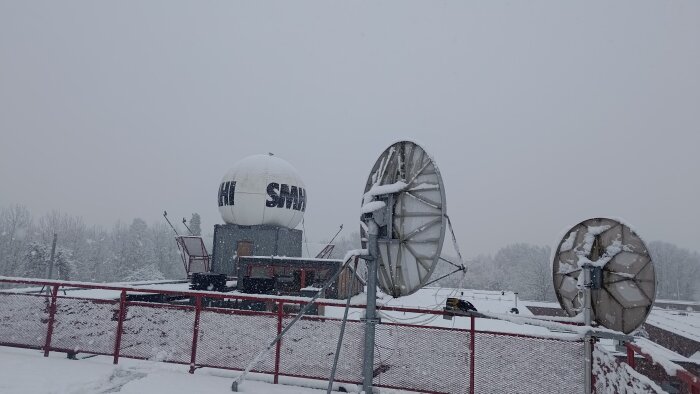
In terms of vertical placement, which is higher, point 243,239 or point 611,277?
point 243,239

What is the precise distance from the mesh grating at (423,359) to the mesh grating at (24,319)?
6908 mm

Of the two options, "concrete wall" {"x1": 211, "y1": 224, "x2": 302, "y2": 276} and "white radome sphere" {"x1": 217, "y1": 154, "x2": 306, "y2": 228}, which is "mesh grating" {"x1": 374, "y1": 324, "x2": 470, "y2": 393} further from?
"white radome sphere" {"x1": 217, "y1": 154, "x2": 306, "y2": 228}

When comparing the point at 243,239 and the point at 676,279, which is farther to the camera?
the point at 676,279

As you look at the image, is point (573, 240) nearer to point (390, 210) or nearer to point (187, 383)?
point (390, 210)

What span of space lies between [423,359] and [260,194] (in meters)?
20.6

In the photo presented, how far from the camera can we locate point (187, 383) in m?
6.82

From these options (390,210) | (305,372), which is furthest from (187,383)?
(390,210)

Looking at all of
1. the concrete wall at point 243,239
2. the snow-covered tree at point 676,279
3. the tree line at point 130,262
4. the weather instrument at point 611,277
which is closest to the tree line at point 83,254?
the tree line at point 130,262

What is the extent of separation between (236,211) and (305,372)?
20410 mm

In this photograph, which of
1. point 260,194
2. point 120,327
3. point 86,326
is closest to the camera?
point 120,327

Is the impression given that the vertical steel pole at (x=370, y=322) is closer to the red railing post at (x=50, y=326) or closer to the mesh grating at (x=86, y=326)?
the mesh grating at (x=86, y=326)

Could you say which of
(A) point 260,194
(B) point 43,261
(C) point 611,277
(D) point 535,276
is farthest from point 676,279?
(B) point 43,261

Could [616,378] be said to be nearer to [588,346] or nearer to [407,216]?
[588,346]

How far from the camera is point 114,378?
22.7 ft
